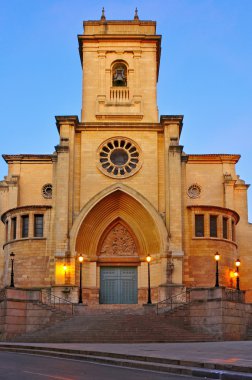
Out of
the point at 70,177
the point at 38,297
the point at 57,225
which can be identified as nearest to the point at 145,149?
the point at 70,177

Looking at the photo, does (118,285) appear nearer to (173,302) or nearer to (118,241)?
(118,241)

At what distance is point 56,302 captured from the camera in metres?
40.5

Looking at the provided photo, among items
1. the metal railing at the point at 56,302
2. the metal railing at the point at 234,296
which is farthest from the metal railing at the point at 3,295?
the metal railing at the point at 234,296

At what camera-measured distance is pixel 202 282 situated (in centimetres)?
4291

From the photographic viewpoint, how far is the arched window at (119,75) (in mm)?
48812

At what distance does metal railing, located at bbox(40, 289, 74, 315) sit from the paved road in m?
18.0

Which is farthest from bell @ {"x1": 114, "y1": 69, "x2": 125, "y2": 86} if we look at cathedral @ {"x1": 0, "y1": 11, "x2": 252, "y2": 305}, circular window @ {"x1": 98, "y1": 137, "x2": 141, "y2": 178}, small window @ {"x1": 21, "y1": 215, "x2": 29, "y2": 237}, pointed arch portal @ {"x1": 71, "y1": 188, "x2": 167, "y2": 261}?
small window @ {"x1": 21, "y1": 215, "x2": 29, "y2": 237}

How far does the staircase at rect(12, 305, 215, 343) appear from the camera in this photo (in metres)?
31.2

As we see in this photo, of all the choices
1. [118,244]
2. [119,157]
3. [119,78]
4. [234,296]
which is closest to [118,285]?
[118,244]

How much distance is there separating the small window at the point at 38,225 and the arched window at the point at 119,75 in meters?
12.2

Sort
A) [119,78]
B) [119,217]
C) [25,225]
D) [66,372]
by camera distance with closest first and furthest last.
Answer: [66,372] → [25,225] → [119,217] → [119,78]

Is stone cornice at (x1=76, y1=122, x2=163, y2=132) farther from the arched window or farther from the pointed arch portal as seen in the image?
the pointed arch portal

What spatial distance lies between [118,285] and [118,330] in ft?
40.2

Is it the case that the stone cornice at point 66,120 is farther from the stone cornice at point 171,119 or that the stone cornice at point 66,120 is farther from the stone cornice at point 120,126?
the stone cornice at point 171,119
